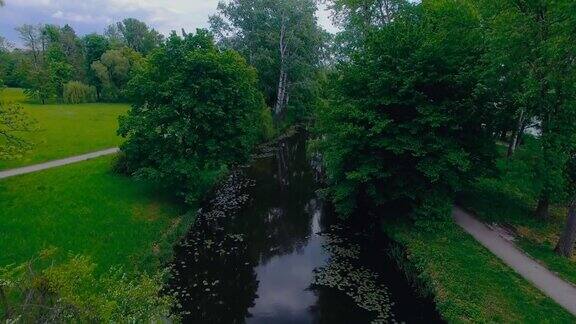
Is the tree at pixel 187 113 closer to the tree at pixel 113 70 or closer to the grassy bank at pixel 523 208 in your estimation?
the grassy bank at pixel 523 208

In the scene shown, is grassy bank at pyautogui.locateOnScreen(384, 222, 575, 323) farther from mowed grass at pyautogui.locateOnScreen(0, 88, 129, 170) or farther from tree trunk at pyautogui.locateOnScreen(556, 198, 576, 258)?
mowed grass at pyautogui.locateOnScreen(0, 88, 129, 170)

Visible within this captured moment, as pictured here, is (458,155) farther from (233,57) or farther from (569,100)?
(233,57)

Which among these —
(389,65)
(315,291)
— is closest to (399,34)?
(389,65)

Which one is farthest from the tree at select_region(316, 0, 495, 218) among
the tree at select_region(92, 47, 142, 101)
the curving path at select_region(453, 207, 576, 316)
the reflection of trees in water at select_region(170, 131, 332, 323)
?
the tree at select_region(92, 47, 142, 101)

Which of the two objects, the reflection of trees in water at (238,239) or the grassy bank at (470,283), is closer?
the grassy bank at (470,283)

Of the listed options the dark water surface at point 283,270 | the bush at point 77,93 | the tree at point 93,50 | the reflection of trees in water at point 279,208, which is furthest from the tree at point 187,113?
the tree at point 93,50

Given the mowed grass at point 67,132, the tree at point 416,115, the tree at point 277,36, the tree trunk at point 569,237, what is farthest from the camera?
the tree at point 277,36
